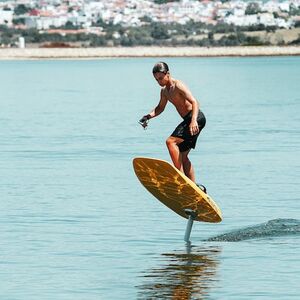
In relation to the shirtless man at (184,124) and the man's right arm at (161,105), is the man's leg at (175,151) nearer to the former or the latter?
the shirtless man at (184,124)

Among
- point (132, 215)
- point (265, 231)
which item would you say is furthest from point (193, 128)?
point (132, 215)

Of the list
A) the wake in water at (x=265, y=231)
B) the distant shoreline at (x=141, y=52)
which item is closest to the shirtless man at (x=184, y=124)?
the wake in water at (x=265, y=231)

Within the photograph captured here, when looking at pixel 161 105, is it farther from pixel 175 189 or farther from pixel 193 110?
pixel 175 189

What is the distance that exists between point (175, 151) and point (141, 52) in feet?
522

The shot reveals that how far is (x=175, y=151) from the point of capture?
16.3 metres

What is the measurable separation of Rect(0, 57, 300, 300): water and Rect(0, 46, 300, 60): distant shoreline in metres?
129

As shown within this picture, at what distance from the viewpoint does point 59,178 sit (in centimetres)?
2503

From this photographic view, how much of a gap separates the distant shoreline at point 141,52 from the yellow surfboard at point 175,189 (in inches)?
5974

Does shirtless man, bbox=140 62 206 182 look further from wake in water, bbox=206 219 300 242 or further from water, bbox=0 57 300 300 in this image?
wake in water, bbox=206 219 300 242

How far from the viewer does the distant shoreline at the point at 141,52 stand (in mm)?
170750

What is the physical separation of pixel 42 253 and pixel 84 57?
16390 cm

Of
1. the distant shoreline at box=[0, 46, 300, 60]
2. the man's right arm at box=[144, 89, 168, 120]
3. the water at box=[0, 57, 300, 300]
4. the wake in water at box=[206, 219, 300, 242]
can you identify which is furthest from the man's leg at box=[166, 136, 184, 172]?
the distant shoreline at box=[0, 46, 300, 60]

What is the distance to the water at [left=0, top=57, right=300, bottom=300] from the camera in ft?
48.1

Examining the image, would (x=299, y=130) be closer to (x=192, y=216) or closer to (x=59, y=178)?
(x=59, y=178)
